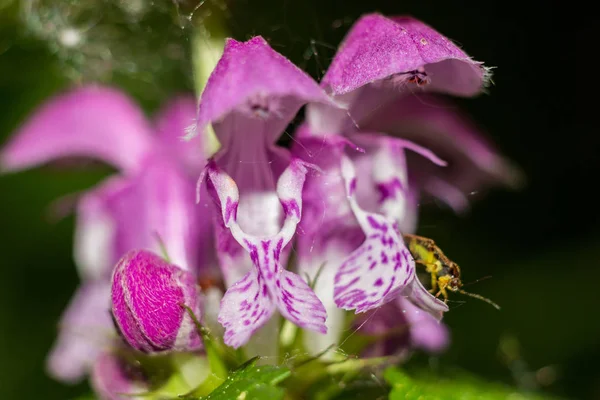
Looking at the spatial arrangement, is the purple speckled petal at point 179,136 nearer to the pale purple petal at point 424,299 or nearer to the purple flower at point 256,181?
the purple flower at point 256,181

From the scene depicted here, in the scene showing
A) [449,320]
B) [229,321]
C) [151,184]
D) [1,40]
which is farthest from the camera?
[449,320]

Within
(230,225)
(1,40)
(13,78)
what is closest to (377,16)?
(230,225)

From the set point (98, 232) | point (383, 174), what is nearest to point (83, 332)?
point (98, 232)

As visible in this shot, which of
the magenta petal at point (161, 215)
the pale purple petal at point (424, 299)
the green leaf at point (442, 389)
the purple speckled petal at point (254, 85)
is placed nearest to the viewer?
the purple speckled petal at point (254, 85)

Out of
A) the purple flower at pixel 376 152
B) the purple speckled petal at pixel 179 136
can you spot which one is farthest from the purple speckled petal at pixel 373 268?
the purple speckled petal at pixel 179 136

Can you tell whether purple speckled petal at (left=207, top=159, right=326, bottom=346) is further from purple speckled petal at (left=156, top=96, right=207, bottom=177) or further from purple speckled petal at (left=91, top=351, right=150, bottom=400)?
purple speckled petal at (left=156, top=96, right=207, bottom=177)

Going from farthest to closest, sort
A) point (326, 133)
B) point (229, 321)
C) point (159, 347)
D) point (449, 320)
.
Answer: point (449, 320) < point (326, 133) < point (159, 347) < point (229, 321)

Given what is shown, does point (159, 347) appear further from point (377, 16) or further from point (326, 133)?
point (377, 16)
